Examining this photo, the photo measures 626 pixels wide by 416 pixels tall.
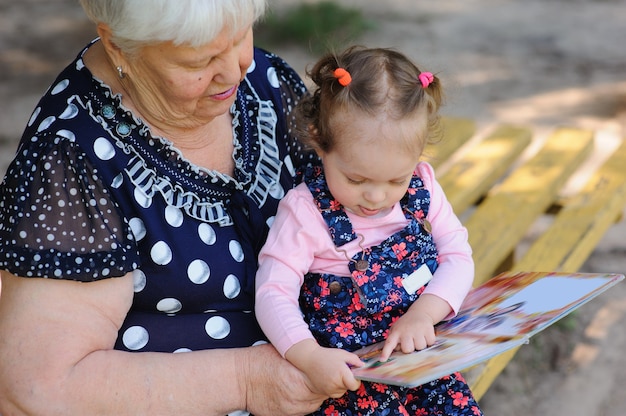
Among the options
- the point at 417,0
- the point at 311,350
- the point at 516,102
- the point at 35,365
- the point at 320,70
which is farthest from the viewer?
the point at 417,0

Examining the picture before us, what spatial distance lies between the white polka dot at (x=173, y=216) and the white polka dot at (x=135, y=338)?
25 cm

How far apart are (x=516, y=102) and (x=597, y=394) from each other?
2.72 m

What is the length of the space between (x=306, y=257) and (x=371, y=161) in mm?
287

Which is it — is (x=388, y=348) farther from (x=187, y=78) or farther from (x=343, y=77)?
(x=187, y=78)

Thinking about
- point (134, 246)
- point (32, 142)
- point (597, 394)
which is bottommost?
point (597, 394)

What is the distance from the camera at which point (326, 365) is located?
1999mm

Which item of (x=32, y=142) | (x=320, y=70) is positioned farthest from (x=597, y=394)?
(x=32, y=142)

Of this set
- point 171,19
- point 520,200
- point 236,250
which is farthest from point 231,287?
point 520,200

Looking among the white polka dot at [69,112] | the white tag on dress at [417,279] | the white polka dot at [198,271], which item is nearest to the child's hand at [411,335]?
the white tag on dress at [417,279]

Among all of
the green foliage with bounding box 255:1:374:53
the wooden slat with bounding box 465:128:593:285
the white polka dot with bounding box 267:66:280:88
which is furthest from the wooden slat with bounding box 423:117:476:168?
the green foliage with bounding box 255:1:374:53

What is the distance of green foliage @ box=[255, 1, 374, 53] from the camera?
6.84 metres

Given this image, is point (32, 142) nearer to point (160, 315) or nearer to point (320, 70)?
point (160, 315)

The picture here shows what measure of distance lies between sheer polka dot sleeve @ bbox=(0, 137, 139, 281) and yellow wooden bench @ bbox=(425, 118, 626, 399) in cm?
140

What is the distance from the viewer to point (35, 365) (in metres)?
1.90
